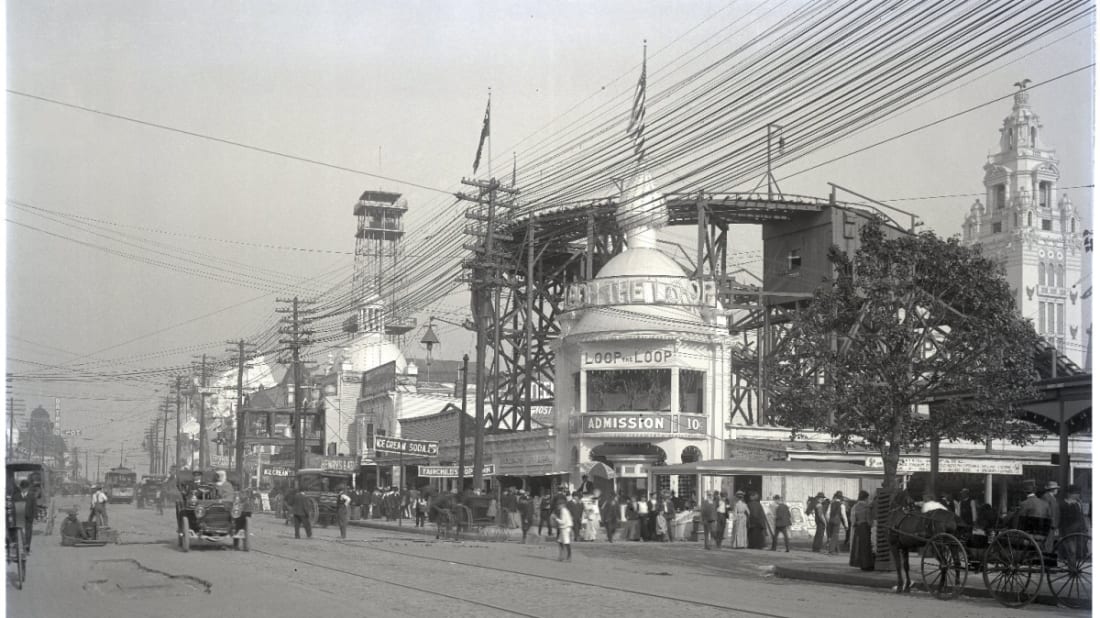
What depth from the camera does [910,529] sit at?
19.3 m

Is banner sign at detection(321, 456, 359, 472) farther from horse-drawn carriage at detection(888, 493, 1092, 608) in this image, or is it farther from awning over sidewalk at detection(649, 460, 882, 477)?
horse-drawn carriage at detection(888, 493, 1092, 608)

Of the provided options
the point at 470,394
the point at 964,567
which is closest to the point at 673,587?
the point at 964,567

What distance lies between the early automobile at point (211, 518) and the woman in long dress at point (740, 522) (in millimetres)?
12909

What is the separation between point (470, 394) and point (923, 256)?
55565mm

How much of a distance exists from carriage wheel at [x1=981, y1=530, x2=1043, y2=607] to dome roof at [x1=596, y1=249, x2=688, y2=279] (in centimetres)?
3357

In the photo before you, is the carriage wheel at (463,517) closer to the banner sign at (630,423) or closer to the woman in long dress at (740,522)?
the woman in long dress at (740,522)

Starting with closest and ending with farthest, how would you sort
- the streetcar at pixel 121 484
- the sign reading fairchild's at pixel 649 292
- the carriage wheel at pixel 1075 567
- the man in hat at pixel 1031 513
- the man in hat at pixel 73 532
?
the carriage wheel at pixel 1075 567
the man in hat at pixel 1031 513
the man in hat at pixel 73 532
the sign reading fairchild's at pixel 649 292
the streetcar at pixel 121 484

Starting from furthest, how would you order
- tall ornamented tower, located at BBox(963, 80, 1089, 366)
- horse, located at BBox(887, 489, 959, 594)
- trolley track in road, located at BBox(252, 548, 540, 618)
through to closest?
tall ornamented tower, located at BBox(963, 80, 1089, 366) → horse, located at BBox(887, 489, 959, 594) → trolley track in road, located at BBox(252, 548, 540, 618)

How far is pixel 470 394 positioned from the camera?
7800 cm

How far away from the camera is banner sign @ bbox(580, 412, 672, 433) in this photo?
49.3 m

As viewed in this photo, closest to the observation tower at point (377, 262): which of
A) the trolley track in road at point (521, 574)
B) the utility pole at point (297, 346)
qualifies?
the utility pole at point (297, 346)

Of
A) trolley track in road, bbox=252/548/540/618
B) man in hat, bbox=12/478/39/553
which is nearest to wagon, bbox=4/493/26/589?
man in hat, bbox=12/478/39/553

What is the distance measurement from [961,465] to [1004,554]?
32.1m

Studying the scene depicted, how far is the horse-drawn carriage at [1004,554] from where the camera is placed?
17203 millimetres
